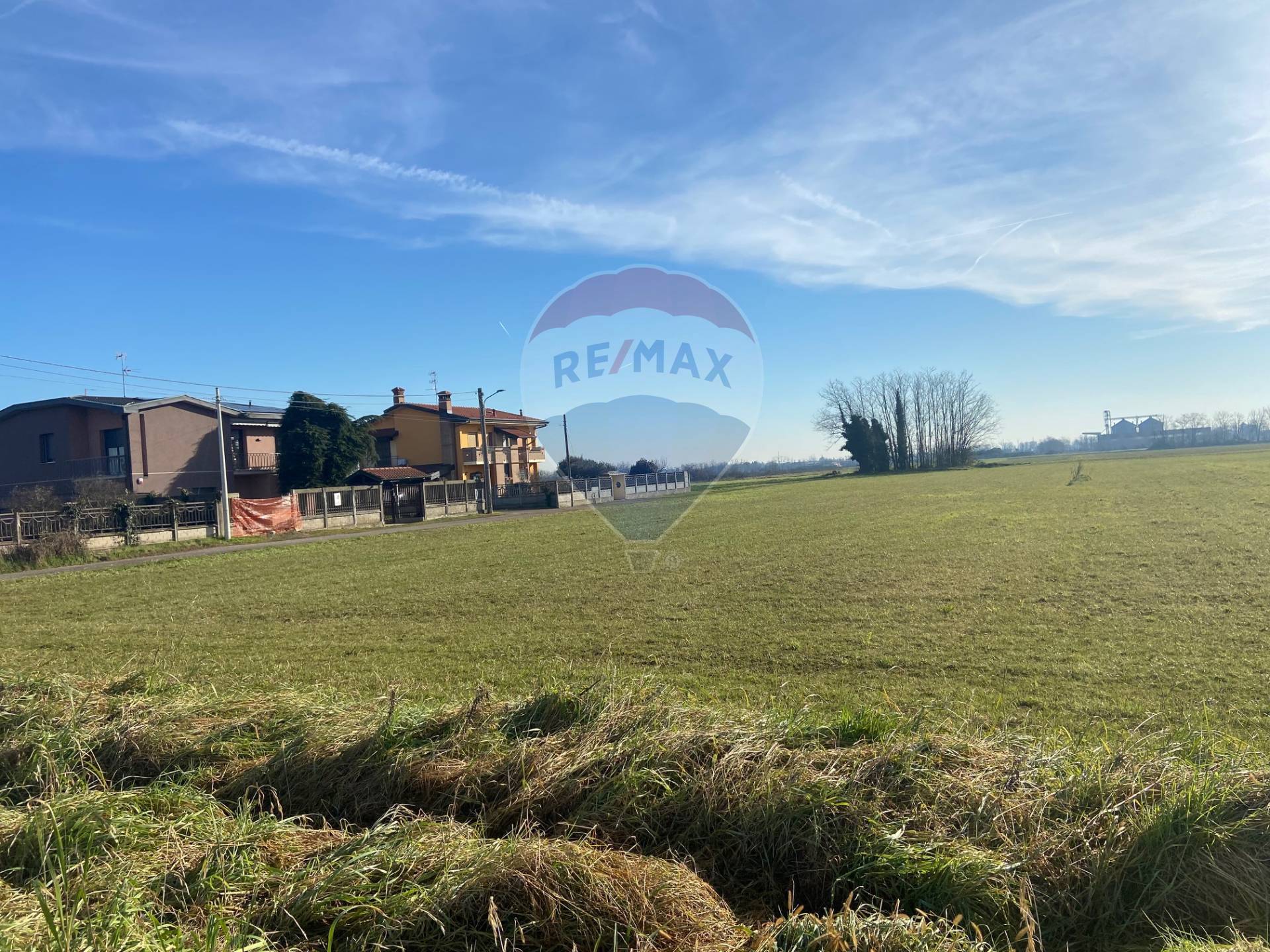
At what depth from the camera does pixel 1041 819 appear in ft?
9.59

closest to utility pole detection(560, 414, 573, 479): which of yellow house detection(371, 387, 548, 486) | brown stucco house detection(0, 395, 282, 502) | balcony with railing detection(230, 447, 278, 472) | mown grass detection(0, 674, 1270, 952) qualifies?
mown grass detection(0, 674, 1270, 952)

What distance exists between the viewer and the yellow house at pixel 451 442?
5097 cm

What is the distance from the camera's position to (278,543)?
2641cm

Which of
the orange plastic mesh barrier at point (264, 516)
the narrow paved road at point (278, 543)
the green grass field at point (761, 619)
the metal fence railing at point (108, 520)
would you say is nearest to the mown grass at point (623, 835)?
the green grass field at point (761, 619)

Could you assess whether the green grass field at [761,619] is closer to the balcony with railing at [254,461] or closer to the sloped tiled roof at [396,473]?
the balcony with railing at [254,461]

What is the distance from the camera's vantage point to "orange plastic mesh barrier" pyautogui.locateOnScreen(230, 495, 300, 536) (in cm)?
2880

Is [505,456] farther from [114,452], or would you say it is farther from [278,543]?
[278,543]

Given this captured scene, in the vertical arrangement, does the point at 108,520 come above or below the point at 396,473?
below

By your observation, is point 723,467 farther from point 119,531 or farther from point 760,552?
point 119,531

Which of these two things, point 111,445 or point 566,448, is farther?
point 111,445

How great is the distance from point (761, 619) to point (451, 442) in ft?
146

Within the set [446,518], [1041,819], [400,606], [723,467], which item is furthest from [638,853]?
[446,518]

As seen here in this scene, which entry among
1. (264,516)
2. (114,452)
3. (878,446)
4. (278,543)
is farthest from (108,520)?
(878,446)

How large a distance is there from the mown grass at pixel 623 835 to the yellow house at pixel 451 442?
45.2 metres
